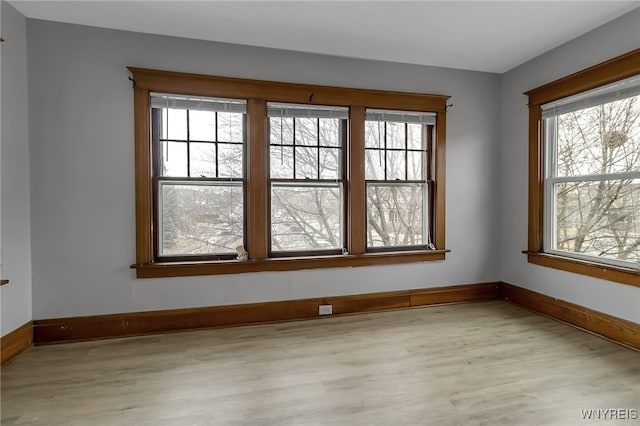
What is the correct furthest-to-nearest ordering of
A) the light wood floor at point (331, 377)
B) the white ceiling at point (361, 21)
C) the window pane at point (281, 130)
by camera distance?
the window pane at point (281, 130) < the white ceiling at point (361, 21) < the light wood floor at point (331, 377)

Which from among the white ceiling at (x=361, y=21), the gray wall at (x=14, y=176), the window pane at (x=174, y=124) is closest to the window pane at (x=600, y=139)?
the white ceiling at (x=361, y=21)

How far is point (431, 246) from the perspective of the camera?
12.9ft

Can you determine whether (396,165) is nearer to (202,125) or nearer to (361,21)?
(361,21)

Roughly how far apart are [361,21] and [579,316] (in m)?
3.36

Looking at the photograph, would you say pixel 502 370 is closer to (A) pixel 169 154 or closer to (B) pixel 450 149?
(B) pixel 450 149

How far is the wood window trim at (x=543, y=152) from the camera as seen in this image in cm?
280

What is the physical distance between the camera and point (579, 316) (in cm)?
319

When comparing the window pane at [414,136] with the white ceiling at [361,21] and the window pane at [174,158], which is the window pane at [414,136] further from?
the window pane at [174,158]

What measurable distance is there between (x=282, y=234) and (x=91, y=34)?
2447 mm

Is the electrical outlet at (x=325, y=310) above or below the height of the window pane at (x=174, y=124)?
below

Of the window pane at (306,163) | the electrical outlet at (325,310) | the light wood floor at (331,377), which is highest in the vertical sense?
the window pane at (306,163)

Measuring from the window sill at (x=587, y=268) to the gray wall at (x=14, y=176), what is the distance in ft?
15.8

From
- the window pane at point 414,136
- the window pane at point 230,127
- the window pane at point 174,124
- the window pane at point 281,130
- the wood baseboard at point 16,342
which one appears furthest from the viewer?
the window pane at point 414,136

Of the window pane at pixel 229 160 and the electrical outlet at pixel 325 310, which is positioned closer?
the window pane at pixel 229 160
